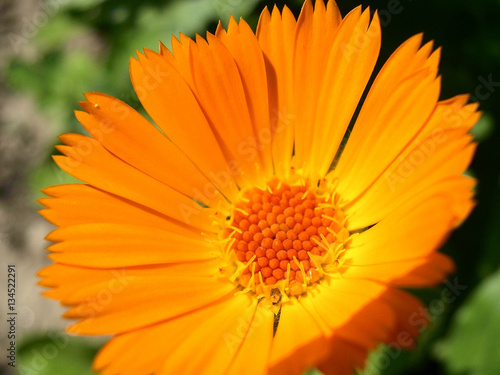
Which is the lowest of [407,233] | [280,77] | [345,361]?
[345,361]

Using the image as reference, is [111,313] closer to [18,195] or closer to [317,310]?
[317,310]

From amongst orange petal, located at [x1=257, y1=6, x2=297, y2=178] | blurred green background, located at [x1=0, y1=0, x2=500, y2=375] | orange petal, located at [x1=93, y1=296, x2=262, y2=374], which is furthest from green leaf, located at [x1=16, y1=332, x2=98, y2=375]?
orange petal, located at [x1=257, y1=6, x2=297, y2=178]

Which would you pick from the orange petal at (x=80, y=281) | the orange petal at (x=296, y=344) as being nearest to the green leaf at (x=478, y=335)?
the orange petal at (x=296, y=344)

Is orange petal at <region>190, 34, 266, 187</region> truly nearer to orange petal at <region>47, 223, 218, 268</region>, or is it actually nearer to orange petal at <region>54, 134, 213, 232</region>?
orange petal at <region>54, 134, 213, 232</region>

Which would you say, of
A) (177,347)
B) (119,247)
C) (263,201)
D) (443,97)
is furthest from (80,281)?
(443,97)

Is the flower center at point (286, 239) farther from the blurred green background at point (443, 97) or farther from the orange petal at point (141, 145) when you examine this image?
the blurred green background at point (443, 97)

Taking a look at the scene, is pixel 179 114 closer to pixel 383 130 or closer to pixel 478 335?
pixel 383 130
